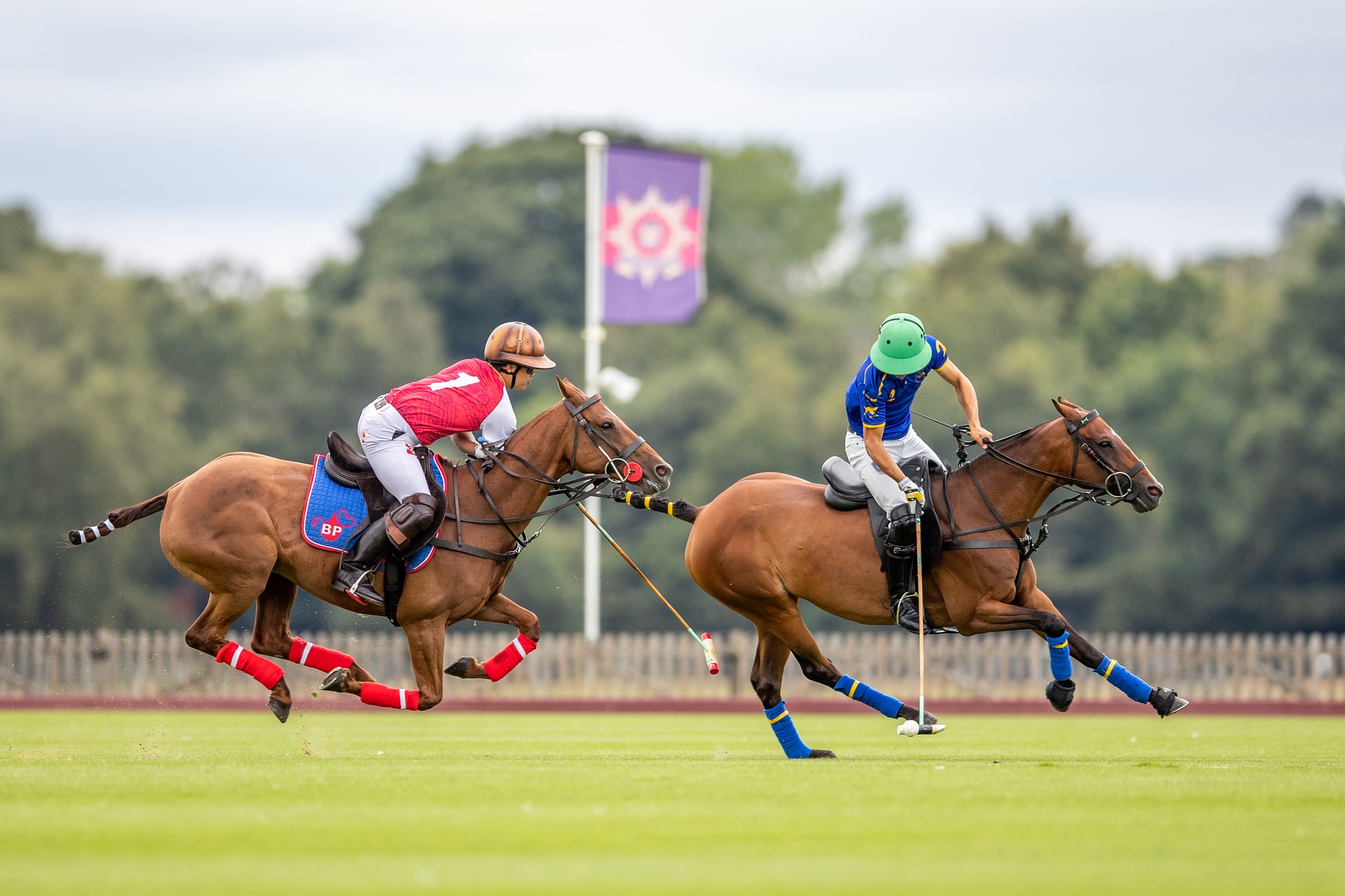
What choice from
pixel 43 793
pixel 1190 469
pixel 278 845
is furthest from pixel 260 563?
pixel 1190 469

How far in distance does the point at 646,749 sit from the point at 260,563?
2.90 metres

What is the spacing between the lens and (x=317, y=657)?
1032 cm

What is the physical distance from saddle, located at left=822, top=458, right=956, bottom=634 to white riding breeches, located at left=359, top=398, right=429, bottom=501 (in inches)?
92.2

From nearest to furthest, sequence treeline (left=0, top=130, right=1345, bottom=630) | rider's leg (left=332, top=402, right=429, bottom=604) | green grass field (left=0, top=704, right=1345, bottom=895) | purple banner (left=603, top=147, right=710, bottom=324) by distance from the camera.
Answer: green grass field (left=0, top=704, right=1345, bottom=895) < rider's leg (left=332, top=402, right=429, bottom=604) < purple banner (left=603, top=147, right=710, bottom=324) < treeline (left=0, top=130, right=1345, bottom=630)

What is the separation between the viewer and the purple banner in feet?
76.0

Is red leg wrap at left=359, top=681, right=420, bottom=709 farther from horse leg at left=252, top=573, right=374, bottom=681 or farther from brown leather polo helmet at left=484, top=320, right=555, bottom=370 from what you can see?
brown leather polo helmet at left=484, top=320, right=555, bottom=370

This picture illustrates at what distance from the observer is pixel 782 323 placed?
5388 cm

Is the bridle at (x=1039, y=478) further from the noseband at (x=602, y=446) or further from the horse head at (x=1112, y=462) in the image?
the noseband at (x=602, y=446)

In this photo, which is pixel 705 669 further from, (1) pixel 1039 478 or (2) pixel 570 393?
(1) pixel 1039 478

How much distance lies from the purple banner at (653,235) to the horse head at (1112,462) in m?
13.2

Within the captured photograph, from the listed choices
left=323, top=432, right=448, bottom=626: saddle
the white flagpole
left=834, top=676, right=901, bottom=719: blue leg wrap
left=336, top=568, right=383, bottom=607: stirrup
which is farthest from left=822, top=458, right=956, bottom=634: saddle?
the white flagpole

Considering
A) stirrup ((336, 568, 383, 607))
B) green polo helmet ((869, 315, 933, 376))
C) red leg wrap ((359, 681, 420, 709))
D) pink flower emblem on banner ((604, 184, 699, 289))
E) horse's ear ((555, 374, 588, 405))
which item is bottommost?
red leg wrap ((359, 681, 420, 709))

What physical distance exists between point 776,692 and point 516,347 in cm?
255

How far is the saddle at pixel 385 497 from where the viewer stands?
9977 mm
